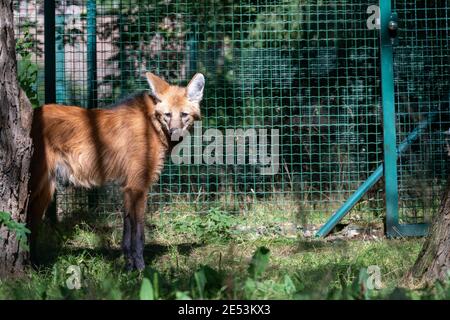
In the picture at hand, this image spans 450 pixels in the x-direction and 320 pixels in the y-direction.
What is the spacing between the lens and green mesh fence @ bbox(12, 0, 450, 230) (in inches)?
268

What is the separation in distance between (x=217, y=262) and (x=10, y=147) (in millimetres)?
1661

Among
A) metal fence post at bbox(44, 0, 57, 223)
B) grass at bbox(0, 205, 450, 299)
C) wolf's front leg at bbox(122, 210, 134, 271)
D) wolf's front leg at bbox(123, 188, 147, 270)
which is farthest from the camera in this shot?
metal fence post at bbox(44, 0, 57, 223)

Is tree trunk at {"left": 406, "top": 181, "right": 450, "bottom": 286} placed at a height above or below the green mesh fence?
below

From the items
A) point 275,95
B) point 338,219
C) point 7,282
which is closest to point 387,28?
point 275,95

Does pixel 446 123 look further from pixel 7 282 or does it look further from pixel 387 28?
pixel 7 282

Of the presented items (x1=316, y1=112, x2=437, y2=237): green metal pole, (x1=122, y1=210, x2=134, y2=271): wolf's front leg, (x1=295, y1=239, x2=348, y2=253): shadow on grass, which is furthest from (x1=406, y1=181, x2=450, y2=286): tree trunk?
(x1=316, y1=112, x2=437, y2=237): green metal pole

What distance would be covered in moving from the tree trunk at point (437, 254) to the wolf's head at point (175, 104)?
2.29m

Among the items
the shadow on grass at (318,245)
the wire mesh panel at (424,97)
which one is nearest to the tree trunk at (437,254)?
the shadow on grass at (318,245)

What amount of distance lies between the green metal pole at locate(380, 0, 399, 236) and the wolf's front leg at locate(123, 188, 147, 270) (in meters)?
2.29

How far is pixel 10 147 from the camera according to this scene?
458 cm

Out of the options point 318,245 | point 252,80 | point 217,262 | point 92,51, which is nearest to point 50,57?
point 92,51

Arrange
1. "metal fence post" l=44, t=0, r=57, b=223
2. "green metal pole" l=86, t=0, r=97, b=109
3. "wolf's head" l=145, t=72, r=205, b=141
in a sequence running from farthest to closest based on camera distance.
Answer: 1. "green metal pole" l=86, t=0, r=97, b=109
2. "metal fence post" l=44, t=0, r=57, b=223
3. "wolf's head" l=145, t=72, r=205, b=141

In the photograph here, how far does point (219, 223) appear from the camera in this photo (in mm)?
6508

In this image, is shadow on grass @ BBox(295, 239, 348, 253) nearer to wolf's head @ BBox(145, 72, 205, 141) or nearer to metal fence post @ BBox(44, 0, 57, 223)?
wolf's head @ BBox(145, 72, 205, 141)
